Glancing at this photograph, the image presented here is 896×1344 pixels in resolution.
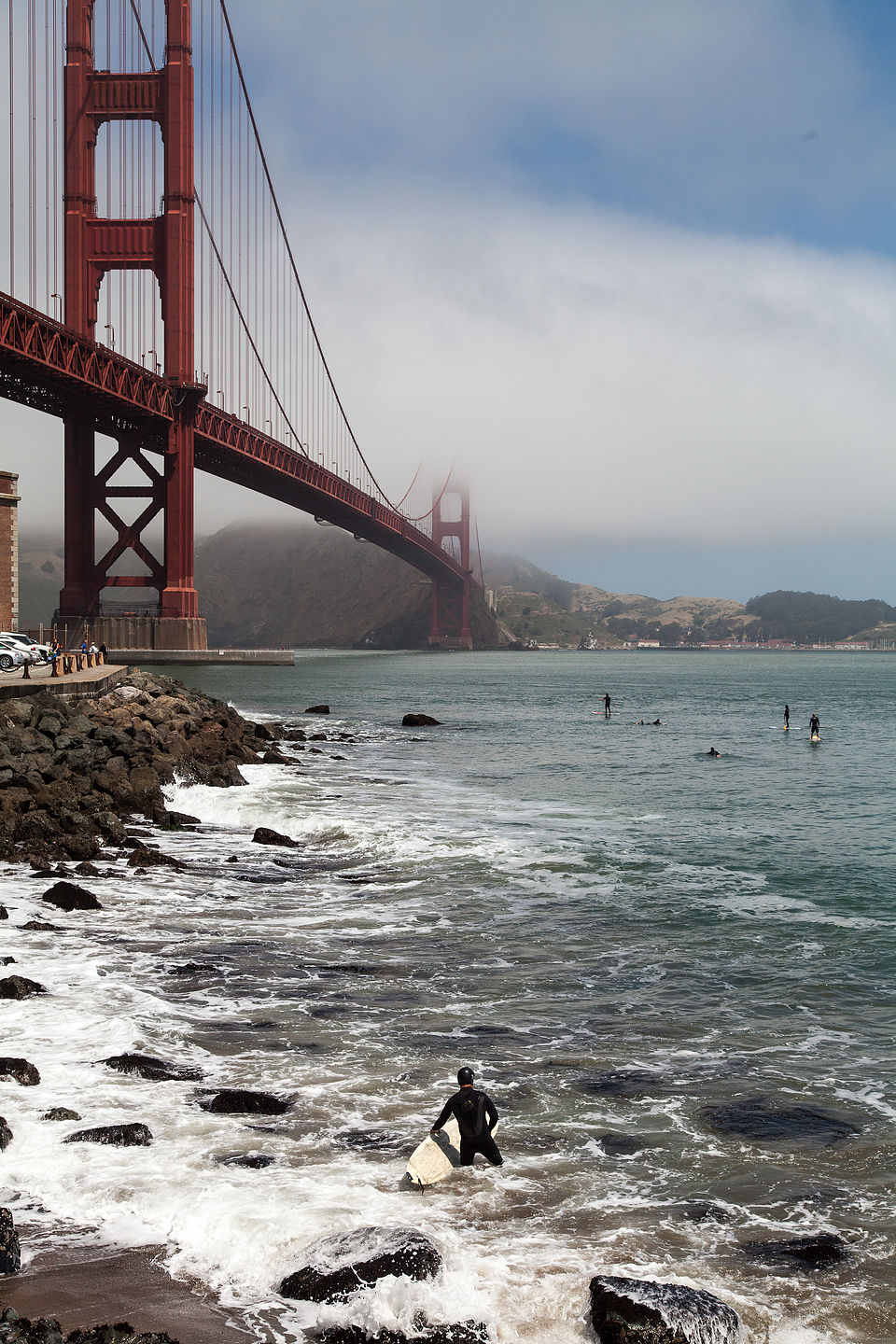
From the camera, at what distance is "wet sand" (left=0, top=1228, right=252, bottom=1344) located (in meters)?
4.55

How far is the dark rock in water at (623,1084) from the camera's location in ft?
24.0

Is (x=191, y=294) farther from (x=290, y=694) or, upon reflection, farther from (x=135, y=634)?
(x=290, y=694)

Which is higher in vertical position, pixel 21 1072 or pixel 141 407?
pixel 141 407

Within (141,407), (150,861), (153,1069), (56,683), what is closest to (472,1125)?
(153,1069)

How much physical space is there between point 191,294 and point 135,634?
18982 mm

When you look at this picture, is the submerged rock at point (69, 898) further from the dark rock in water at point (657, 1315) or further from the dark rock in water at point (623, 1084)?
the dark rock in water at point (657, 1315)

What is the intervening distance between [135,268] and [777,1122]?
63.0 m

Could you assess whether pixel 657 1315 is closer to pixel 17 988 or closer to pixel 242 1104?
pixel 242 1104

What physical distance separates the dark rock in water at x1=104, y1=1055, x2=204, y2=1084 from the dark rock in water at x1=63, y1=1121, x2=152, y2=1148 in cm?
89

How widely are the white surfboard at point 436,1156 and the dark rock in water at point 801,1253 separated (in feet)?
5.04

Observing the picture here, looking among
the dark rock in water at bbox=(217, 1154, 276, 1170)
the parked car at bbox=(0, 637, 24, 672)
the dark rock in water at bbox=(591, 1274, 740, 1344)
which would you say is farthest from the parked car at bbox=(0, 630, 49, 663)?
the dark rock in water at bbox=(591, 1274, 740, 1344)

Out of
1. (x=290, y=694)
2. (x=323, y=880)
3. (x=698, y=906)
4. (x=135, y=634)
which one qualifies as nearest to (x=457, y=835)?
(x=323, y=880)

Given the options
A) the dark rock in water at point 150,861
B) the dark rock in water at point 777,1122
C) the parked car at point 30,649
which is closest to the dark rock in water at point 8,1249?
the dark rock in water at point 777,1122

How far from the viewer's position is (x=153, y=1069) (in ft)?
23.8
